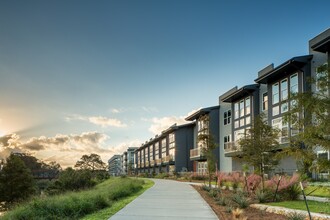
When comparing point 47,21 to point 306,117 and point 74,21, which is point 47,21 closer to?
point 74,21

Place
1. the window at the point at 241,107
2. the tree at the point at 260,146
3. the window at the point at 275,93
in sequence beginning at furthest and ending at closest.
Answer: the window at the point at 241,107 → the window at the point at 275,93 → the tree at the point at 260,146

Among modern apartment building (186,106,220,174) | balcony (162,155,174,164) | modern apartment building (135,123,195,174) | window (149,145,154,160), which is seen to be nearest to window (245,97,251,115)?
modern apartment building (186,106,220,174)

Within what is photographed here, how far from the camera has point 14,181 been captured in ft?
169

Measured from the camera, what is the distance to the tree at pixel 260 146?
19.2m

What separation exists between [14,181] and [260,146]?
42.3m

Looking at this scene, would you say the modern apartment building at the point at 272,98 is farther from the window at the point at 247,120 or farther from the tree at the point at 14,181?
the tree at the point at 14,181

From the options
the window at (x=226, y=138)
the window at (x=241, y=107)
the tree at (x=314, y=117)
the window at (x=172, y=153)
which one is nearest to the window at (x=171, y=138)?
the window at (x=172, y=153)

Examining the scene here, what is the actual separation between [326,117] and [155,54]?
13435 millimetres

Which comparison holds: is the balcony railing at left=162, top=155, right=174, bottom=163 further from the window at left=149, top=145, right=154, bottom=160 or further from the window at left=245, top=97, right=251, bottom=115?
the window at left=245, top=97, right=251, bottom=115

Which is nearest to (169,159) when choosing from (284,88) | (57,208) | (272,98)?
(272,98)

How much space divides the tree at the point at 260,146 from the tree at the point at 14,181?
3847cm

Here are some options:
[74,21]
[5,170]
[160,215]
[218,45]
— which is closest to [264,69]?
[218,45]

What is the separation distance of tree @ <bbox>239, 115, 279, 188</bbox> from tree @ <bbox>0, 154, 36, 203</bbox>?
3847cm

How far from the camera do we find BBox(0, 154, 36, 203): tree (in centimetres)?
5050
